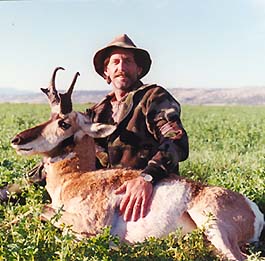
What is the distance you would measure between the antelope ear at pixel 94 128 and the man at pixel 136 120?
443mm

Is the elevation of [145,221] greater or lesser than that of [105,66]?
lesser

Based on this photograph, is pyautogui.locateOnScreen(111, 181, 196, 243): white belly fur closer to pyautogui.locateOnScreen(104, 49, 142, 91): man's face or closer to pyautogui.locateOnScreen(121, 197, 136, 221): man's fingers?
pyautogui.locateOnScreen(121, 197, 136, 221): man's fingers

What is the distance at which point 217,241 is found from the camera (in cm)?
518

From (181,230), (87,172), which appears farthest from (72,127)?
(181,230)

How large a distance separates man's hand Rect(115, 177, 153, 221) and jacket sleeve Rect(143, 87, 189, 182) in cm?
15

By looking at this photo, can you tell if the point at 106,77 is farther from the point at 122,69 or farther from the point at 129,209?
the point at 129,209

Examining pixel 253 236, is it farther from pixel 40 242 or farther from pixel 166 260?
pixel 40 242

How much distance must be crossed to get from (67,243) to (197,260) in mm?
1168

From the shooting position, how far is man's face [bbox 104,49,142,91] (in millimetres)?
6387

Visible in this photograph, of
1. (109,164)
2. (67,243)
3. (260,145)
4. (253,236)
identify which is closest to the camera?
(67,243)

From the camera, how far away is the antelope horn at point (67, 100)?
5.62m

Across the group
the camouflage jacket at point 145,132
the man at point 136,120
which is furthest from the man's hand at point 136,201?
the camouflage jacket at point 145,132

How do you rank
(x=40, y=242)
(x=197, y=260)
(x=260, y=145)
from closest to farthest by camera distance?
(x=40, y=242) < (x=197, y=260) < (x=260, y=145)

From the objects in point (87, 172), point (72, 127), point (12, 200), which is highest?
point (72, 127)
